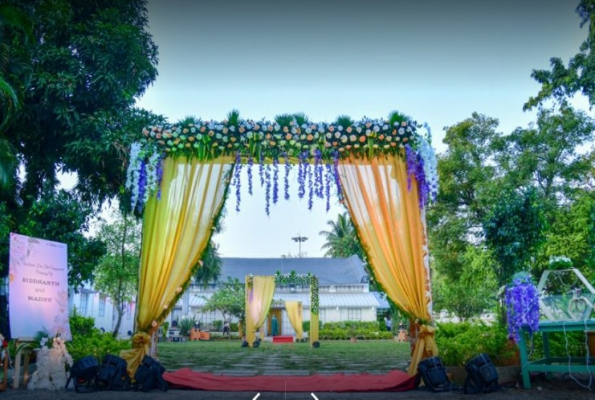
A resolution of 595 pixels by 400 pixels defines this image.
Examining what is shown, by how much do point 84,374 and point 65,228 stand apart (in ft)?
17.9

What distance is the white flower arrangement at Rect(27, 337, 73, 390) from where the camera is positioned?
6285 mm

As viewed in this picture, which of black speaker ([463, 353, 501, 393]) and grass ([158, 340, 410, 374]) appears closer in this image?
black speaker ([463, 353, 501, 393])

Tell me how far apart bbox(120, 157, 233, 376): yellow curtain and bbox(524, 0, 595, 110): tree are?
405 inches

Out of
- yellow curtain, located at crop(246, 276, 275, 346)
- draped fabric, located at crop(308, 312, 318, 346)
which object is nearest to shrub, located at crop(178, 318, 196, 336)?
yellow curtain, located at crop(246, 276, 275, 346)

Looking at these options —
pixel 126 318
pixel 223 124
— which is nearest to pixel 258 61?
pixel 223 124

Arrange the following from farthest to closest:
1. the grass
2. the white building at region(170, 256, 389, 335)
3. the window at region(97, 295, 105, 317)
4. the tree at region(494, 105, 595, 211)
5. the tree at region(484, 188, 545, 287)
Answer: the white building at region(170, 256, 389, 335), the window at region(97, 295, 105, 317), the tree at region(494, 105, 595, 211), the tree at region(484, 188, 545, 287), the grass

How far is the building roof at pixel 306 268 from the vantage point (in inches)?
1369

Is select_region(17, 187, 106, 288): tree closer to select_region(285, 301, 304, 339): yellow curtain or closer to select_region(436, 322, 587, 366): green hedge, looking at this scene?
select_region(436, 322, 587, 366): green hedge

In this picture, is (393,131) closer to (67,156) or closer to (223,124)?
(223,124)

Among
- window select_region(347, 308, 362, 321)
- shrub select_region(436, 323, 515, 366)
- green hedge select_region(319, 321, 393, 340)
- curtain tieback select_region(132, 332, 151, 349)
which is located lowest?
green hedge select_region(319, 321, 393, 340)

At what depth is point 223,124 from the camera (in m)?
7.16

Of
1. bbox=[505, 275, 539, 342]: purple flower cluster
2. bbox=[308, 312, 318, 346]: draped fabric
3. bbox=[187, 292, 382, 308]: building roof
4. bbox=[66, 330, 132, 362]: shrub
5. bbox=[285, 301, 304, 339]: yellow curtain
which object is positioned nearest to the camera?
bbox=[505, 275, 539, 342]: purple flower cluster

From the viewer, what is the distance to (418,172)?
23.3ft

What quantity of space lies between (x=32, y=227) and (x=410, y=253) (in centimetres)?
794
